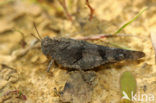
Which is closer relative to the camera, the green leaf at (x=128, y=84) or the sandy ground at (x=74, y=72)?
the green leaf at (x=128, y=84)

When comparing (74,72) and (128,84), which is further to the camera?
(74,72)

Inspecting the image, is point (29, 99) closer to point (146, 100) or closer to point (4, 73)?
point (4, 73)

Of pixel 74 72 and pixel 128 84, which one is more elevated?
pixel 74 72

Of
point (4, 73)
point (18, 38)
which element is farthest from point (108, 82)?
point (18, 38)
